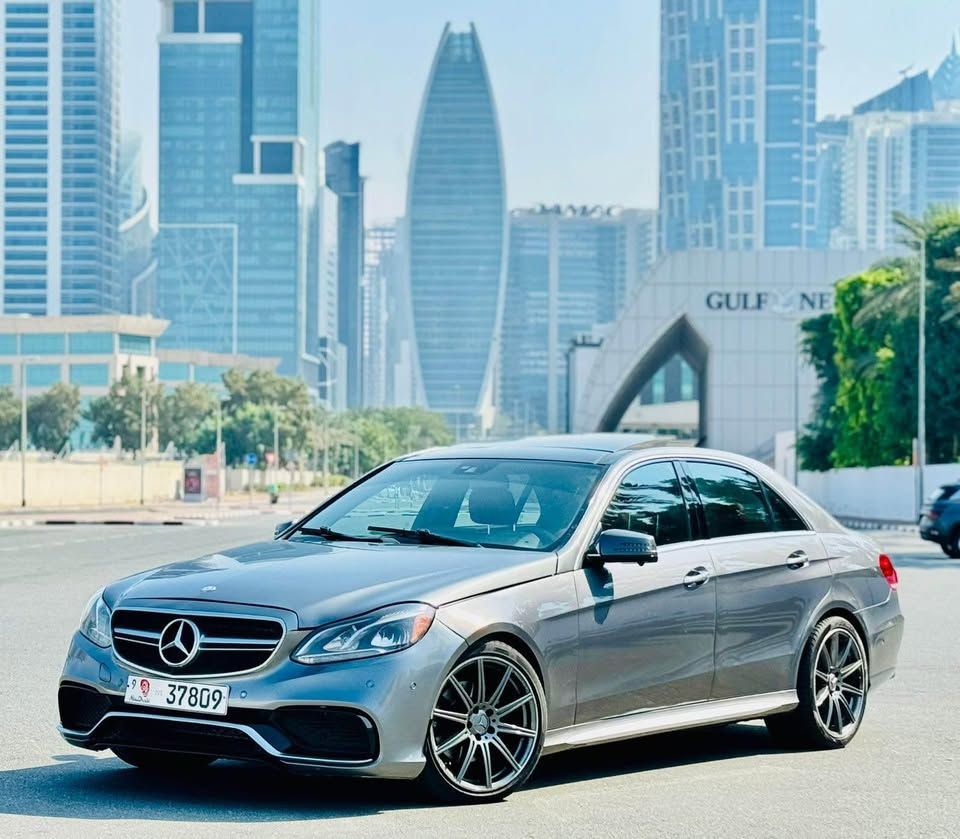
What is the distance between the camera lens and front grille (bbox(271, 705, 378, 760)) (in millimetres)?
6332

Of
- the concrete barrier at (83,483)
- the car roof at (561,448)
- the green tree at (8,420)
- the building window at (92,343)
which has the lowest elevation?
the concrete barrier at (83,483)

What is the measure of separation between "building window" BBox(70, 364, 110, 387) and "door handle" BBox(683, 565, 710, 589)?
15703cm

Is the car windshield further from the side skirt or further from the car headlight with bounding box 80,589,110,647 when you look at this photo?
the car headlight with bounding box 80,589,110,647

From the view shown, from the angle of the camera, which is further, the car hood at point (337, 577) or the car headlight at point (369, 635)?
the car hood at point (337, 577)

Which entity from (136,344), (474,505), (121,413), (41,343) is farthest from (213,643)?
(41,343)

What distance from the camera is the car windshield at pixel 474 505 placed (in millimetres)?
7449

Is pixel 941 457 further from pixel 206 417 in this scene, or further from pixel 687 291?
pixel 206 417

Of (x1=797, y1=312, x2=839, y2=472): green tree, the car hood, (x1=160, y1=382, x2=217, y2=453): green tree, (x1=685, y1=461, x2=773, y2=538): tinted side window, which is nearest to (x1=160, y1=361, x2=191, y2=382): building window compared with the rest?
(x1=160, y1=382, x2=217, y2=453): green tree

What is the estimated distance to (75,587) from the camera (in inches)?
824

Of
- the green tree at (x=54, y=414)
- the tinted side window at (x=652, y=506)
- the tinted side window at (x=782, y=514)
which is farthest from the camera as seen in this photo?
the green tree at (x=54, y=414)

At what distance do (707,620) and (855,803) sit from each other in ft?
3.71

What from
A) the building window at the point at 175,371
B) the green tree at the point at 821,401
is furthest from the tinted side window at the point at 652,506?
the building window at the point at 175,371

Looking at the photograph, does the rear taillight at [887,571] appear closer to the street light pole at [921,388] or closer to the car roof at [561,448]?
the car roof at [561,448]

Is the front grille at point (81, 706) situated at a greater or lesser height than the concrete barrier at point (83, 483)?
greater
